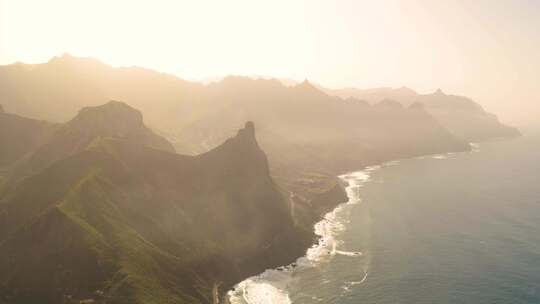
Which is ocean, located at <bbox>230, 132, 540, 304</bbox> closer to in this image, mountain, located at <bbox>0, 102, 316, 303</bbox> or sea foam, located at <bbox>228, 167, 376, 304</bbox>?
sea foam, located at <bbox>228, 167, 376, 304</bbox>

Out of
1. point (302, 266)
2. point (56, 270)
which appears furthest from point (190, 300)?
point (302, 266)

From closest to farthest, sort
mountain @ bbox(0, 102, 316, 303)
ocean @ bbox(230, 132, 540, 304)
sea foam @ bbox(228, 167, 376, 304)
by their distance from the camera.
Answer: mountain @ bbox(0, 102, 316, 303) → ocean @ bbox(230, 132, 540, 304) → sea foam @ bbox(228, 167, 376, 304)

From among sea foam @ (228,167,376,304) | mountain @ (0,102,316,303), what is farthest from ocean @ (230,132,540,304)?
mountain @ (0,102,316,303)

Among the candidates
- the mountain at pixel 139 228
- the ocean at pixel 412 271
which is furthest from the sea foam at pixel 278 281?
the mountain at pixel 139 228

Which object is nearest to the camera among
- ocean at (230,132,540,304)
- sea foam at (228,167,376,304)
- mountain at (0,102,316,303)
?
mountain at (0,102,316,303)

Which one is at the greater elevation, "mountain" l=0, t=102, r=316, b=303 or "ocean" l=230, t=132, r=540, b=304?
"mountain" l=0, t=102, r=316, b=303

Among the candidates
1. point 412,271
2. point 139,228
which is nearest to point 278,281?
point 412,271

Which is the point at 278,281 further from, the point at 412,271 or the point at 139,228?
the point at 139,228

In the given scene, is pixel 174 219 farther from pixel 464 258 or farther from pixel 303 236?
pixel 464 258
